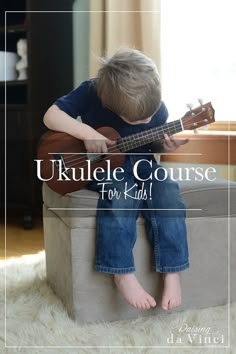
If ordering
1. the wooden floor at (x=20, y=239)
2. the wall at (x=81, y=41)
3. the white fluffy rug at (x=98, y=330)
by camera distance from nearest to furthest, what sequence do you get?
the white fluffy rug at (x=98, y=330)
the wall at (x=81, y=41)
the wooden floor at (x=20, y=239)

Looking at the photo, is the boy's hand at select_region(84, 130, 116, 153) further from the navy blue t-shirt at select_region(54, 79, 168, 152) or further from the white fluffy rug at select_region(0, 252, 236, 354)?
the white fluffy rug at select_region(0, 252, 236, 354)

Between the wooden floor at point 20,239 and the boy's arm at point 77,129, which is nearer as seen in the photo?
the boy's arm at point 77,129

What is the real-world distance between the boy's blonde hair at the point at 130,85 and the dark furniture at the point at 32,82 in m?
0.09

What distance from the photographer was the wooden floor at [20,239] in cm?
110

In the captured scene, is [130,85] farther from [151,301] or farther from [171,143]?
[151,301]

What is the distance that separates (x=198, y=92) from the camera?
979mm

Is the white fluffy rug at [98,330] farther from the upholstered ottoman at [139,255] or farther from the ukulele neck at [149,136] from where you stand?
the ukulele neck at [149,136]

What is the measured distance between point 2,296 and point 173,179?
487 mm

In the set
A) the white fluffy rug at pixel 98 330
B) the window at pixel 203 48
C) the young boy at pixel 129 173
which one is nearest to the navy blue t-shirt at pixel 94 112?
the young boy at pixel 129 173

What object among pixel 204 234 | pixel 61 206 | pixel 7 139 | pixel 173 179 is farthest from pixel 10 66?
pixel 204 234

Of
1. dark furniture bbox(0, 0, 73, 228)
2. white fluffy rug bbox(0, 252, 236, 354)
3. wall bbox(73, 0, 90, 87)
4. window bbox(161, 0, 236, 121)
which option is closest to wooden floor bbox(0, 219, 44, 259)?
dark furniture bbox(0, 0, 73, 228)

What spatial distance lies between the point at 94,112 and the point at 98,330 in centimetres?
43

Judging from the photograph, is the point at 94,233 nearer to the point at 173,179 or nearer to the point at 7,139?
the point at 173,179

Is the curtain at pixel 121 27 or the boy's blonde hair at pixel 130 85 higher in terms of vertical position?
the curtain at pixel 121 27
